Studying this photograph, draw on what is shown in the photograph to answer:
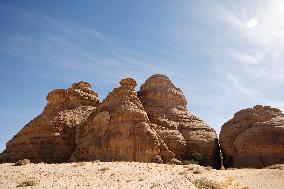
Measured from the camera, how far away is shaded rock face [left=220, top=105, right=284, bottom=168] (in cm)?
4072

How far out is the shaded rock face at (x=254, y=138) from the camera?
134 feet

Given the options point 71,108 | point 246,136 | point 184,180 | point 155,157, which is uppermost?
point 71,108

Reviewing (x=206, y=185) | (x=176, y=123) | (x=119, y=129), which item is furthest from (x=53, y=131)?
(x=206, y=185)

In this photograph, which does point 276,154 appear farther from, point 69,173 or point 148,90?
point 69,173

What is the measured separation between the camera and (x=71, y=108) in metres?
45.3

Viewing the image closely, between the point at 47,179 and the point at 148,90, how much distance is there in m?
25.2

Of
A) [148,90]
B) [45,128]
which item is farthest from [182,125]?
[45,128]

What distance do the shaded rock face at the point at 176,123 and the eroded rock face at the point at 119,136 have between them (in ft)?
11.2

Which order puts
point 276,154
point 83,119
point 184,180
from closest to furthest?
point 184,180 < point 276,154 < point 83,119

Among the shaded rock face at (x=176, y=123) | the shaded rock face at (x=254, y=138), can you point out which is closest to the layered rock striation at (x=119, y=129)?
the shaded rock face at (x=176, y=123)

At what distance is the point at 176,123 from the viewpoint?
44.1 m

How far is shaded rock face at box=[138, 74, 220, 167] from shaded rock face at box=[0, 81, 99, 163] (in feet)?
24.7

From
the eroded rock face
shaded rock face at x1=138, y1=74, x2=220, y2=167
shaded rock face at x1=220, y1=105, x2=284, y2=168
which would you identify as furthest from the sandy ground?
shaded rock face at x1=220, y1=105, x2=284, y2=168

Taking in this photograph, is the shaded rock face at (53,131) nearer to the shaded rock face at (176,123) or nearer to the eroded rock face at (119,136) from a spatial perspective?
the eroded rock face at (119,136)
